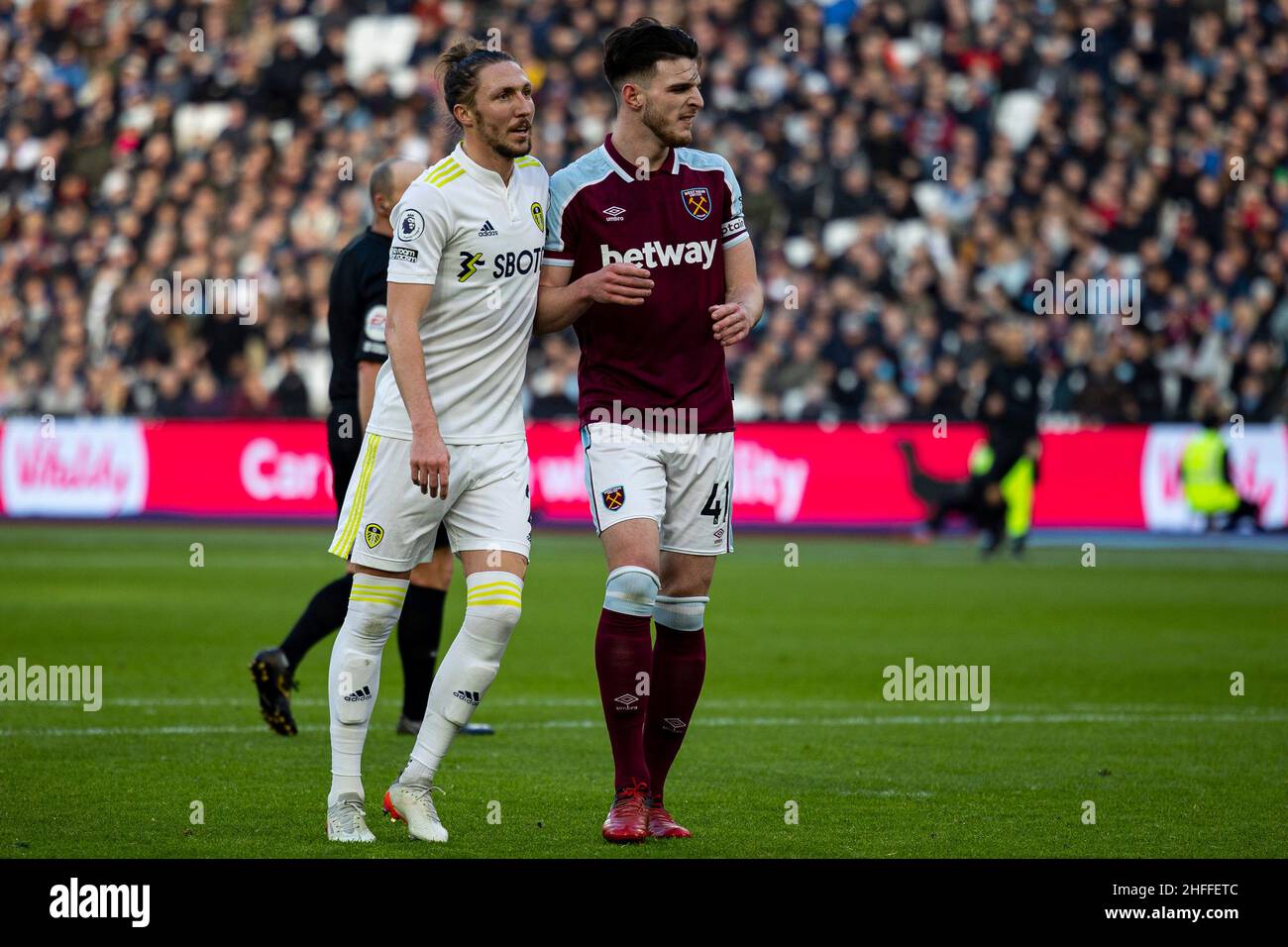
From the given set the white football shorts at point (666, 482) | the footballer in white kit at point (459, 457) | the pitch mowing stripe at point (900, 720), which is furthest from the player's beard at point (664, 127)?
the pitch mowing stripe at point (900, 720)

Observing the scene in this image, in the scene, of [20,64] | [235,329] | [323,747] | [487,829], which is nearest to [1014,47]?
[235,329]

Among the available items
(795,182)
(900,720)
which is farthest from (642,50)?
(795,182)

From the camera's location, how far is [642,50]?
6.39 meters

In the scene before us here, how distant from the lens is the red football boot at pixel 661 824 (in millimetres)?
6195

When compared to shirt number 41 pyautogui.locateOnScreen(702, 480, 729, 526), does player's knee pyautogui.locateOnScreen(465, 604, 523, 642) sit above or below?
below

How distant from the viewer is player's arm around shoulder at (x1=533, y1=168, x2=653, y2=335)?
6211mm

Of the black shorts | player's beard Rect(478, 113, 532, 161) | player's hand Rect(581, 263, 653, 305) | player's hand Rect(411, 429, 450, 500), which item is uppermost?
player's beard Rect(478, 113, 532, 161)

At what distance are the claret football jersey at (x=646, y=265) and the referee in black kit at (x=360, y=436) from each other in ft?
6.02

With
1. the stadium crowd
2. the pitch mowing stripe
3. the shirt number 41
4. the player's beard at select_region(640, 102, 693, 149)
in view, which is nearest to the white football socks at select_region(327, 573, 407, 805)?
the shirt number 41

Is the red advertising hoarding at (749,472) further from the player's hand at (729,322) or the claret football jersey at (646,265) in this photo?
the player's hand at (729,322)

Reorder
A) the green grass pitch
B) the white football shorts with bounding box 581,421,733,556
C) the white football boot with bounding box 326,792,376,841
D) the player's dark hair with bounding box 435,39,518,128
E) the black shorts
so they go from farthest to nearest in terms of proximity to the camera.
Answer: the black shorts < the white football shorts with bounding box 581,421,733,556 < the green grass pitch < the player's dark hair with bounding box 435,39,518,128 < the white football boot with bounding box 326,792,376,841

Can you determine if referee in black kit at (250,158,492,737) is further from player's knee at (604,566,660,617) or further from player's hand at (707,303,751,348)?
player's hand at (707,303,751,348)

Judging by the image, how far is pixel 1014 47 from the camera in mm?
25547

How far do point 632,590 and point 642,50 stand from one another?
1.73 meters
